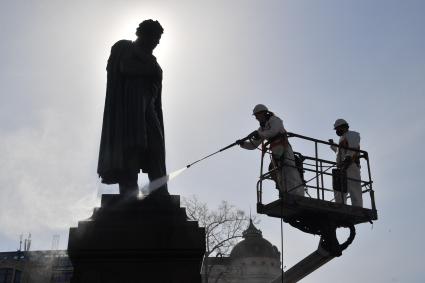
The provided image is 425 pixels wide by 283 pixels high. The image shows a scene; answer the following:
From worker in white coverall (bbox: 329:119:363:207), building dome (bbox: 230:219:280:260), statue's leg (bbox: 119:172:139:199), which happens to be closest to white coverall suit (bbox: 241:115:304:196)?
worker in white coverall (bbox: 329:119:363:207)

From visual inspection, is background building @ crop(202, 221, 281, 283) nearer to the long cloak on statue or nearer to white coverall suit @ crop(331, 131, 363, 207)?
white coverall suit @ crop(331, 131, 363, 207)

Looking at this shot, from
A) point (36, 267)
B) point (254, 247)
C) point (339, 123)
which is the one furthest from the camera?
point (254, 247)

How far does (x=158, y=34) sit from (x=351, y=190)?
4.90 meters

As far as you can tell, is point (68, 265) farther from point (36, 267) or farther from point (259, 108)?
point (259, 108)

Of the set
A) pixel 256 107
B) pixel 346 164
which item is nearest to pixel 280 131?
pixel 256 107

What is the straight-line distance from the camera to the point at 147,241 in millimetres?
6152

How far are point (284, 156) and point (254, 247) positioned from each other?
56.6 metres

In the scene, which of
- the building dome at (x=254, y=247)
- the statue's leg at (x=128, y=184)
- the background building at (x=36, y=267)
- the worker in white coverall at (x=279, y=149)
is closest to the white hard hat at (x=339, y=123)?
the worker in white coverall at (x=279, y=149)

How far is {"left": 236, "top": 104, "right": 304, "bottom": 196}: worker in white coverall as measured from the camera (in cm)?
962

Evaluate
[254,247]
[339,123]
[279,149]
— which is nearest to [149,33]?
[279,149]

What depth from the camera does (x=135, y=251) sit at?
611cm

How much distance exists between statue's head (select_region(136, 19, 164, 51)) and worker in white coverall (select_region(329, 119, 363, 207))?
175 inches

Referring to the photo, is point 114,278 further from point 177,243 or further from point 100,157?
point 100,157

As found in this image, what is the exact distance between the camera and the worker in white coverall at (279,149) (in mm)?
9625
